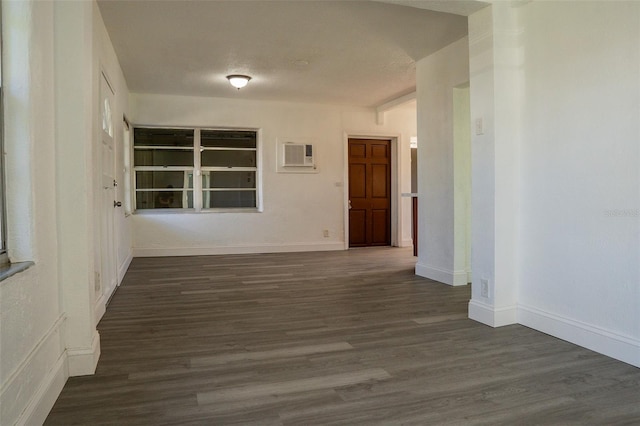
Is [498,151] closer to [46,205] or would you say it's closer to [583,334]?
[583,334]

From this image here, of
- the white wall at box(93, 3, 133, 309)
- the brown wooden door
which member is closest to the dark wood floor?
the white wall at box(93, 3, 133, 309)

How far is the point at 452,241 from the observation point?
183 inches

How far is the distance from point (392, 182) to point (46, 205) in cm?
681

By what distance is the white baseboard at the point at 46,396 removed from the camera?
5.57ft

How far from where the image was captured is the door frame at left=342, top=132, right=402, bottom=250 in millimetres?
7766

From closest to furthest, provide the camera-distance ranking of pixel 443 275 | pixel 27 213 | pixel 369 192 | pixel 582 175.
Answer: pixel 27 213, pixel 582 175, pixel 443 275, pixel 369 192

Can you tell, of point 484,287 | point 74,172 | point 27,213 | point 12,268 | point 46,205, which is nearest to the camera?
point 12,268

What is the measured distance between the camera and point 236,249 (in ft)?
23.9

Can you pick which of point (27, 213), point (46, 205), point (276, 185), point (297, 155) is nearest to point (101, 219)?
point (46, 205)

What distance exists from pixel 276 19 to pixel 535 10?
212 centimetres

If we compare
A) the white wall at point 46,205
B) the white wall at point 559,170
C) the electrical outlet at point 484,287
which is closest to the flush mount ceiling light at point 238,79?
the white wall at point 559,170

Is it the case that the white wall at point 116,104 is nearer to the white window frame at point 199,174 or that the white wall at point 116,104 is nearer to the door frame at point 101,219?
the door frame at point 101,219

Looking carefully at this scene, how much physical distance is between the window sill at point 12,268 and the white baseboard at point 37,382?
35 centimetres

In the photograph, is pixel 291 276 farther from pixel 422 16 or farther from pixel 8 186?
pixel 8 186
